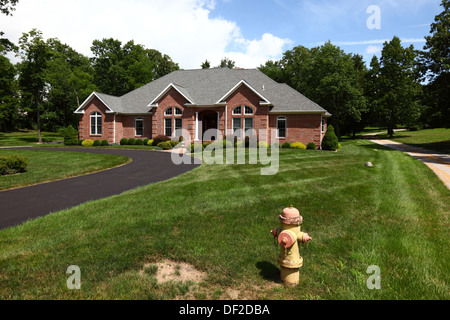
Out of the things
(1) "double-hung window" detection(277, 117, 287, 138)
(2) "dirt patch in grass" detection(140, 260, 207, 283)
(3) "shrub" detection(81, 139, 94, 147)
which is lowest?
(2) "dirt patch in grass" detection(140, 260, 207, 283)

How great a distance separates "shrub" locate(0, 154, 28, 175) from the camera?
500 inches

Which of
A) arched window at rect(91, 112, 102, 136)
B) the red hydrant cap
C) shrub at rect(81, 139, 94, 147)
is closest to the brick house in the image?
arched window at rect(91, 112, 102, 136)

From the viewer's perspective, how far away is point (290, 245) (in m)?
3.58

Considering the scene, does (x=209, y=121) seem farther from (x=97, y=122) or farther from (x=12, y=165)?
(x=12, y=165)

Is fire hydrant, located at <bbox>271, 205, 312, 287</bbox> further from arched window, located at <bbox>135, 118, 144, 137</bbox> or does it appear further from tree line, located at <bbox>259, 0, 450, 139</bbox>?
tree line, located at <bbox>259, 0, 450, 139</bbox>

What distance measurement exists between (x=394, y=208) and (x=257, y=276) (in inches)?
223

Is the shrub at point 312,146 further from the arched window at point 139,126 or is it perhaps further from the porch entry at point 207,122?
the arched window at point 139,126

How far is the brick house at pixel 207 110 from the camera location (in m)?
28.5

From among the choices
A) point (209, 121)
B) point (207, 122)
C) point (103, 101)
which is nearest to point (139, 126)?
point (103, 101)

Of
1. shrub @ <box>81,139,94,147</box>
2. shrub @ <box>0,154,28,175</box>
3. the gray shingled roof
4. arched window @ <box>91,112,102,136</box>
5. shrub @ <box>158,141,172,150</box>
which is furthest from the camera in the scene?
arched window @ <box>91,112,102,136</box>

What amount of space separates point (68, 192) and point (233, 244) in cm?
744

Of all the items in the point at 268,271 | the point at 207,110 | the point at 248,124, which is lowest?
the point at 268,271

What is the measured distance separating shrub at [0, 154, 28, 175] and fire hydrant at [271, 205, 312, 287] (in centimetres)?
1460
